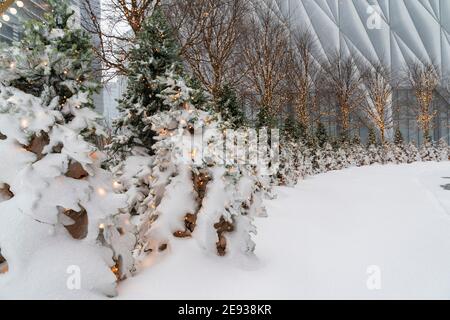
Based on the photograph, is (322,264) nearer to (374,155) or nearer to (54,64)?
(54,64)

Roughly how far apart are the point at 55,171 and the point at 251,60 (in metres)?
14.3

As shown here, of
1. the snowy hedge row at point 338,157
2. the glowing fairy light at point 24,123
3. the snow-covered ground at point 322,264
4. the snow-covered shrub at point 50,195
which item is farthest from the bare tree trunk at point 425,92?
the glowing fairy light at point 24,123

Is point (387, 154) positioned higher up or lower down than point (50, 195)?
higher up

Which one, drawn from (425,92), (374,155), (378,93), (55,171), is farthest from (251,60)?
(425,92)

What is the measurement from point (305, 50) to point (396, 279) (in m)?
20.8

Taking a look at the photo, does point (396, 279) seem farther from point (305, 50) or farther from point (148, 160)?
point (305, 50)

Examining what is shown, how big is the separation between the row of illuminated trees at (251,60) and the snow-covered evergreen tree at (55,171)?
5112 mm

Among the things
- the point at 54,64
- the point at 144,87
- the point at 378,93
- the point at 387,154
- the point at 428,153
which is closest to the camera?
the point at 54,64

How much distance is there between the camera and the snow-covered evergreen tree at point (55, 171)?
301 centimetres

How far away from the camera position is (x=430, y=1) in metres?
40.2

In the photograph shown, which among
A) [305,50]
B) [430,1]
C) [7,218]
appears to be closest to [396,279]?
[7,218]

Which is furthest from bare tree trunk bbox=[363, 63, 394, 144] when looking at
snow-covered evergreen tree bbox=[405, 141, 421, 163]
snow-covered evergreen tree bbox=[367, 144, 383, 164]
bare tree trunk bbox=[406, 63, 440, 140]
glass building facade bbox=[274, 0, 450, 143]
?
glass building facade bbox=[274, 0, 450, 143]

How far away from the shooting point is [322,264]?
14.7ft

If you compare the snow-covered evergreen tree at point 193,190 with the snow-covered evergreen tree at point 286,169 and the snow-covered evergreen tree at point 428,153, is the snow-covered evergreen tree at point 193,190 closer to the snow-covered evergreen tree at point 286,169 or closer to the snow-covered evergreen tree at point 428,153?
the snow-covered evergreen tree at point 286,169
